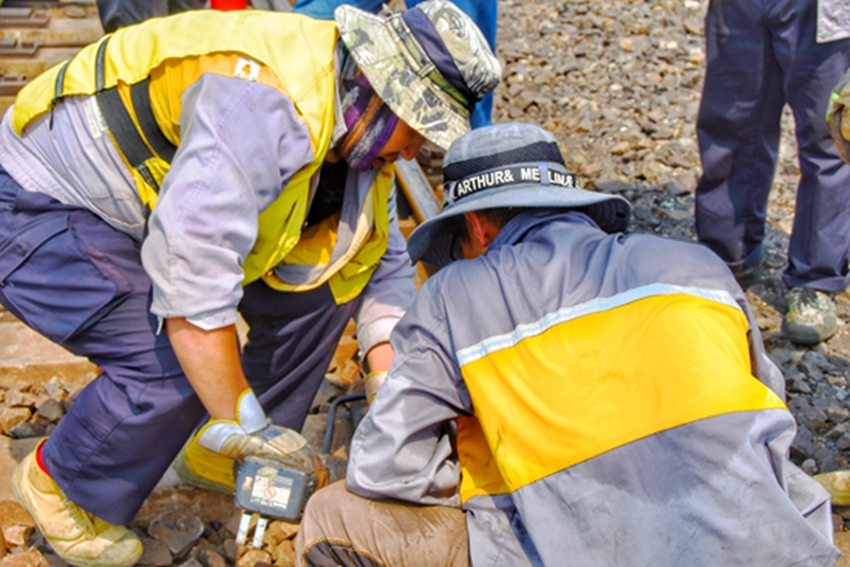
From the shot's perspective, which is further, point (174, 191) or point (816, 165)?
point (816, 165)

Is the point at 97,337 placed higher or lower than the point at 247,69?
lower

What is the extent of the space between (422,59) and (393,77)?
4.8 inches

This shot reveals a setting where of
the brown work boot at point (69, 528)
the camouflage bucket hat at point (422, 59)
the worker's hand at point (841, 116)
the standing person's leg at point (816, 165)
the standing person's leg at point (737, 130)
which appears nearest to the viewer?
the worker's hand at point (841, 116)

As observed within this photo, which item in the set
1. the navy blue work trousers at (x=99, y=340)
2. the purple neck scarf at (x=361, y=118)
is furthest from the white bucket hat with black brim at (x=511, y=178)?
the navy blue work trousers at (x=99, y=340)

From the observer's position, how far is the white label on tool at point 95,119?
2287mm

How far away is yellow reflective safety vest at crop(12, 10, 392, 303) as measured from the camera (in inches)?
85.2

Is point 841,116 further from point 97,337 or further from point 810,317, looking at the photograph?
point 97,337

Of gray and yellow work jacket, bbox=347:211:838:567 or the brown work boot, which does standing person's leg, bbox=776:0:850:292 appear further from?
the brown work boot

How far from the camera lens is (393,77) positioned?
224 centimetres

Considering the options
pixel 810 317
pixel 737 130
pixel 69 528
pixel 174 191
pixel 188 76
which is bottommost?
pixel 810 317

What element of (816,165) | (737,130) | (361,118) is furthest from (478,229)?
(737,130)

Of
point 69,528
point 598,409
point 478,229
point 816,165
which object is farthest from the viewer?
point 816,165

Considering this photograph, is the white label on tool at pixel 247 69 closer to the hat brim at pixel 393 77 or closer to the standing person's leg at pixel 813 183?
the hat brim at pixel 393 77

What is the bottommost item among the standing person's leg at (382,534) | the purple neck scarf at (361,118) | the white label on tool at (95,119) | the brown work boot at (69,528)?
the brown work boot at (69,528)
